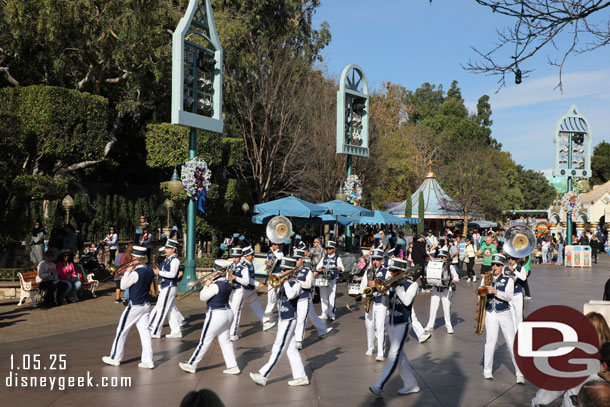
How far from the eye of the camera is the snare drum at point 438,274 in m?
12.0

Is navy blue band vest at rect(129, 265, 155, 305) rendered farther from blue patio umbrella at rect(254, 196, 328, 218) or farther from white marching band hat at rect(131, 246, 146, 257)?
blue patio umbrella at rect(254, 196, 328, 218)

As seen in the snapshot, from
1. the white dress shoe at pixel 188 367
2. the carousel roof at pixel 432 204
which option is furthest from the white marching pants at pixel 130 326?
the carousel roof at pixel 432 204

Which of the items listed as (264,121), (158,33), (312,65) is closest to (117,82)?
(158,33)

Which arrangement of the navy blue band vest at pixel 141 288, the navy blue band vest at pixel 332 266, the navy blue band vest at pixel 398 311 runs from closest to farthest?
the navy blue band vest at pixel 398 311, the navy blue band vest at pixel 141 288, the navy blue band vest at pixel 332 266

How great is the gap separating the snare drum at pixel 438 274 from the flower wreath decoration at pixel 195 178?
7.75m

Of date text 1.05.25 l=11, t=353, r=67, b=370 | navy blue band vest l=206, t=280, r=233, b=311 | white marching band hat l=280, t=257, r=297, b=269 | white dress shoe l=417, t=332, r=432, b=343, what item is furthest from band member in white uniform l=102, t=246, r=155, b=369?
white dress shoe l=417, t=332, r=432, b=343

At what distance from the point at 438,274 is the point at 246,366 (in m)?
4.82

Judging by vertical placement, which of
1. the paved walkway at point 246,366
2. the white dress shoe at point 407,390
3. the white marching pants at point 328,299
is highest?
the white marching pants at point 328,299

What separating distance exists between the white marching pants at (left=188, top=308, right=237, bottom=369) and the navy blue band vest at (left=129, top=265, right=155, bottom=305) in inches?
Result: 48.3

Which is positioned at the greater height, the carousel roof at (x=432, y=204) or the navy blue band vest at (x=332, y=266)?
the carousel roof at (x=432, y=204)

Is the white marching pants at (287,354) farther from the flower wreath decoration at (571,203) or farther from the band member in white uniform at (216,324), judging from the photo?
the flower wreath decoration at (571,203)

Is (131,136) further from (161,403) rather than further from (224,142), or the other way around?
(161,403)

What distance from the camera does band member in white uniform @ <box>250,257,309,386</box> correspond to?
313 inches

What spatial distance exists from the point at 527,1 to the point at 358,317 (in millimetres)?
9786
